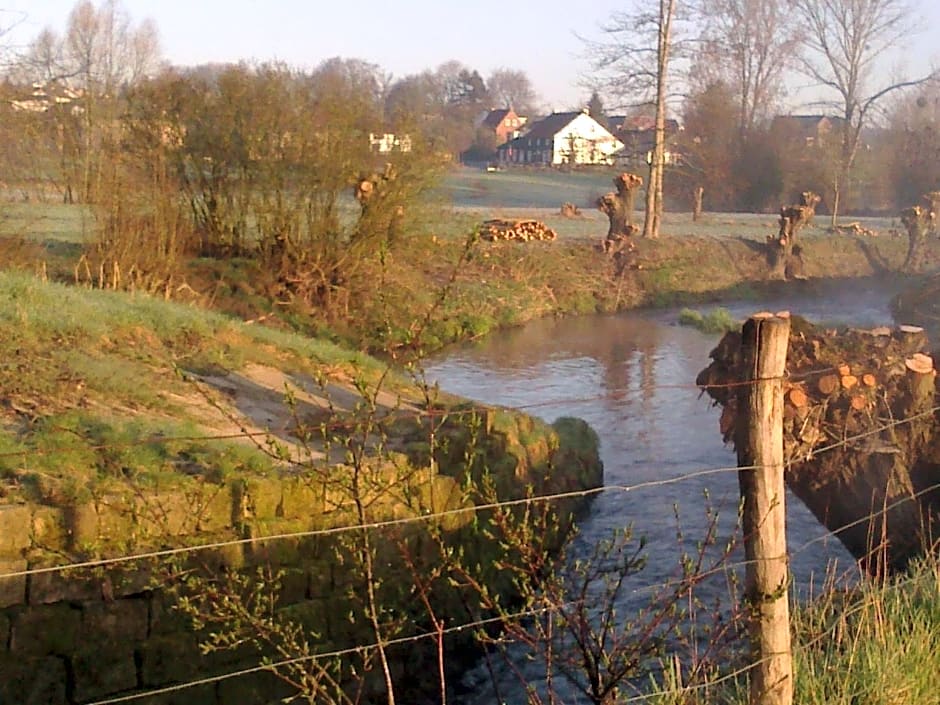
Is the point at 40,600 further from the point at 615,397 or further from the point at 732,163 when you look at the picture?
the point at 732,163

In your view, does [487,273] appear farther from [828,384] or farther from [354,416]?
[354,416]

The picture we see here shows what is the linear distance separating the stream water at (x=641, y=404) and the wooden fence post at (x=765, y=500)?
38cm

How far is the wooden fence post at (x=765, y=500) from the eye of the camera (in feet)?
13.8


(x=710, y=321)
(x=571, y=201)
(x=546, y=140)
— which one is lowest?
(x=710, y=321)

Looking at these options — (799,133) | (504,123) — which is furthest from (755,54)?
(504,123)

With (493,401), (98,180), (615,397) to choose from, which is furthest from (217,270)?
(615,397)

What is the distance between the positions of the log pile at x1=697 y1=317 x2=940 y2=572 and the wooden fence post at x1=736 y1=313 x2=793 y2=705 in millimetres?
4359

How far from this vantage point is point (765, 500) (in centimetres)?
423

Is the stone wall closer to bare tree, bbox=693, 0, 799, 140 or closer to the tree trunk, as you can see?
the tree trunk

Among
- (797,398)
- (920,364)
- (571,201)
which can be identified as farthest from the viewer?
(571,201)

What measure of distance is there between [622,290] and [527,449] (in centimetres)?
1861

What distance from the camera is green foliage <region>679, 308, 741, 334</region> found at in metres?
23.2

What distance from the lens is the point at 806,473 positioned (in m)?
9.54

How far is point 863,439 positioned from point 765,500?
207 inches
